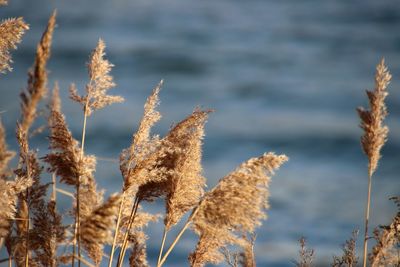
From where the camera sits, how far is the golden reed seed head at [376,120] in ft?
12.1

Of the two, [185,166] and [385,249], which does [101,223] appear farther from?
[385,249]

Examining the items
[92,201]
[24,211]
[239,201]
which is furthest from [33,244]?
[239,201]

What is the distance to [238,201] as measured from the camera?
296cm

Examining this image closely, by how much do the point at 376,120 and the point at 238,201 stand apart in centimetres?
108

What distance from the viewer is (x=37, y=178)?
338 cm

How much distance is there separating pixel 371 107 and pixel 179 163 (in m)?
1.05

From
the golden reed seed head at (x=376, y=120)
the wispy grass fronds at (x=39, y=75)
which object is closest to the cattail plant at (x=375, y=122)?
the golden reed seed head at (x=376, y=120)

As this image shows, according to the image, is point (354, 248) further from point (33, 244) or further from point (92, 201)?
point (33, 244)

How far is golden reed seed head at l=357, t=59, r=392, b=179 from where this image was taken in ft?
12.1

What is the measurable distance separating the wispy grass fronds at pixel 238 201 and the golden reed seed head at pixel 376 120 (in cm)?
85

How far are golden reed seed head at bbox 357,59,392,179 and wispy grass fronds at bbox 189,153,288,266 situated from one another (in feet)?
2.78

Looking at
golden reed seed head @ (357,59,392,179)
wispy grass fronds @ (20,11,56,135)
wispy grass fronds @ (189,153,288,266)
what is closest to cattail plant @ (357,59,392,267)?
golden reed seed head @ (357,59,392,179)

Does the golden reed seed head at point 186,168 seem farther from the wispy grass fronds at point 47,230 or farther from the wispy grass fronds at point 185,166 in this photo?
the wispy grass fronds at point 47,230

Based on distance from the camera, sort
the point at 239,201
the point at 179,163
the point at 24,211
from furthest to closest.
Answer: the point at 24,211 < the point at 179,163 < the point at 239,201
